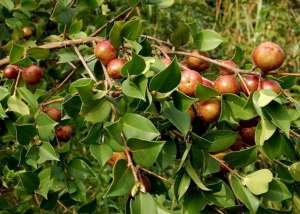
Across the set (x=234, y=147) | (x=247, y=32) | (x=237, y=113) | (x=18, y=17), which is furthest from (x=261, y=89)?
(x=247, y=32)

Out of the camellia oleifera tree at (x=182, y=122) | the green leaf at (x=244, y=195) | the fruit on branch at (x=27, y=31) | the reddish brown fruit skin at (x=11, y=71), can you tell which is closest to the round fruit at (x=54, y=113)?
the camellia oleifera tree at (x=182, y=122)

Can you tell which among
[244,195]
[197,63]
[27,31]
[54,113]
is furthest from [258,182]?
[27,31]

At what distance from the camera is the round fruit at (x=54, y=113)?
1.24 metres

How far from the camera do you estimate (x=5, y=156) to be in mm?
1516

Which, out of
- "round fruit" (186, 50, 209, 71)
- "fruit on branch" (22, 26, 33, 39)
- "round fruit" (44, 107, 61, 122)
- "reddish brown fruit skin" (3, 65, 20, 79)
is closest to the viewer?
"round fruit" (186, 50, 209, 71)

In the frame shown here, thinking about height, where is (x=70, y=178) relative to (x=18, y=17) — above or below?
below

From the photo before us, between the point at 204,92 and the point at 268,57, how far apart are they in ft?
0.46

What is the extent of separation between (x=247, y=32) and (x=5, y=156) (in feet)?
6.61

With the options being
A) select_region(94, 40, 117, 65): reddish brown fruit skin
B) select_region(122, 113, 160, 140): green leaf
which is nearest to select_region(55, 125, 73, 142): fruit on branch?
select_region(94, 40, 117, 65): reddish brown fruit skin

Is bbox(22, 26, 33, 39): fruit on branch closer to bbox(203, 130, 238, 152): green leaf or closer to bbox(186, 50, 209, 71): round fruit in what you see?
bbox(186, 50, 209, 71): round fruit

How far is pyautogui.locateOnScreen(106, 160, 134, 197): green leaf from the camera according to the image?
2.95ft

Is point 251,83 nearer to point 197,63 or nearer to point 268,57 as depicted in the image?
point 268,57

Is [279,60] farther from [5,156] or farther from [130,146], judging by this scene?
[5,156]

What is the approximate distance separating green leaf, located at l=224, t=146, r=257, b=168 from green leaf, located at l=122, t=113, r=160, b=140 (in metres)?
0.15
